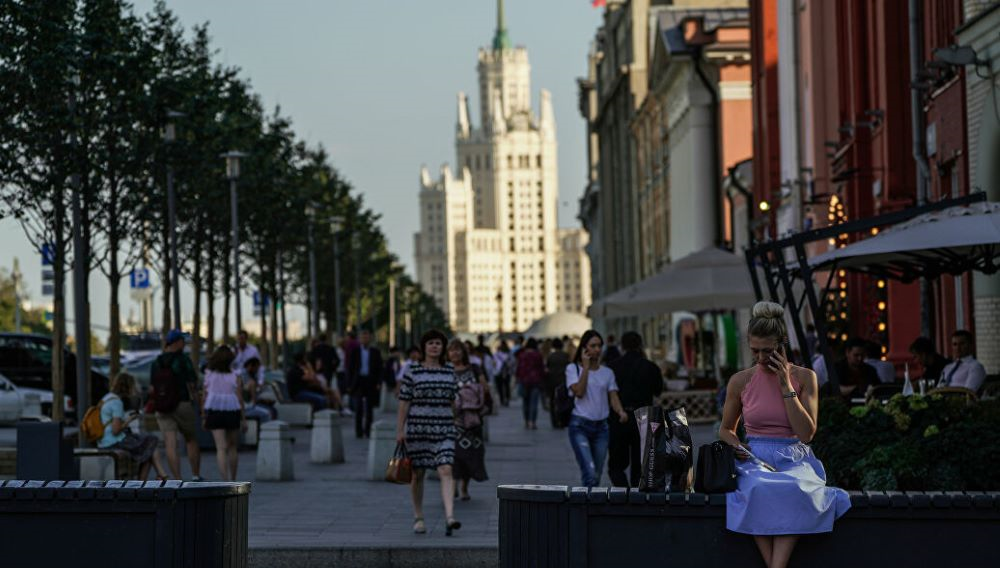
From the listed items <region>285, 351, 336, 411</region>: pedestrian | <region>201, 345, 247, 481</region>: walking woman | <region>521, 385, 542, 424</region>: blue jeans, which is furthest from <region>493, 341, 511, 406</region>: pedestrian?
<region>201, 345, 247, 481</region>: walking woman

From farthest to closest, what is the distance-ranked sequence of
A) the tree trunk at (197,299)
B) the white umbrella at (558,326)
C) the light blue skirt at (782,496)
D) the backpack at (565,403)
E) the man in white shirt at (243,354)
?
the white umbrella at (558,326), the tree trunk at (197,299), the man in white shirt at (243,354), the backpack at (565,403), the light blue skirt at (782,496)

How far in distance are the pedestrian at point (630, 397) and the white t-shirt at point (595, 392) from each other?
24 centimetres

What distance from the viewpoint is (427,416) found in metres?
17.0

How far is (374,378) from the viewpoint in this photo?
34.2m

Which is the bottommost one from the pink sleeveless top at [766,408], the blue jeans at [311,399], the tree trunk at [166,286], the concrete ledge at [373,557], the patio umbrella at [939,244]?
Result: the concrete ledge at [373,557]

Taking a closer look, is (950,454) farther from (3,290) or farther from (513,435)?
(3,290)

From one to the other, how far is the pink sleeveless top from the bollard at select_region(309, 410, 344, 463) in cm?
1823

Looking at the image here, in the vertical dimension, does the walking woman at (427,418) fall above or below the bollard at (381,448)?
above

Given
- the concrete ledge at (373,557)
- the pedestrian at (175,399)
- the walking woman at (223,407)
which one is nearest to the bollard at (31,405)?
the pedestrian at (175,399)

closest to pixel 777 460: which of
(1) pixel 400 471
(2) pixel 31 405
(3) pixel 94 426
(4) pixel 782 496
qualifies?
(4) pixel 782 496

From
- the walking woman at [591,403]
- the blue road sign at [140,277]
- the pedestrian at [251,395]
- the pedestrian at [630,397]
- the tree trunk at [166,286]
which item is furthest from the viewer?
the blue road sign at [140,277]

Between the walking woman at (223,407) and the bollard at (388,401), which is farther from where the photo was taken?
the bollard at (388,401)

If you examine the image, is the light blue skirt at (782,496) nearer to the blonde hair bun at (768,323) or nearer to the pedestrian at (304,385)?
the blonde hair bun at (768,323)

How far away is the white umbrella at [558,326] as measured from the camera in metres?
73.8
